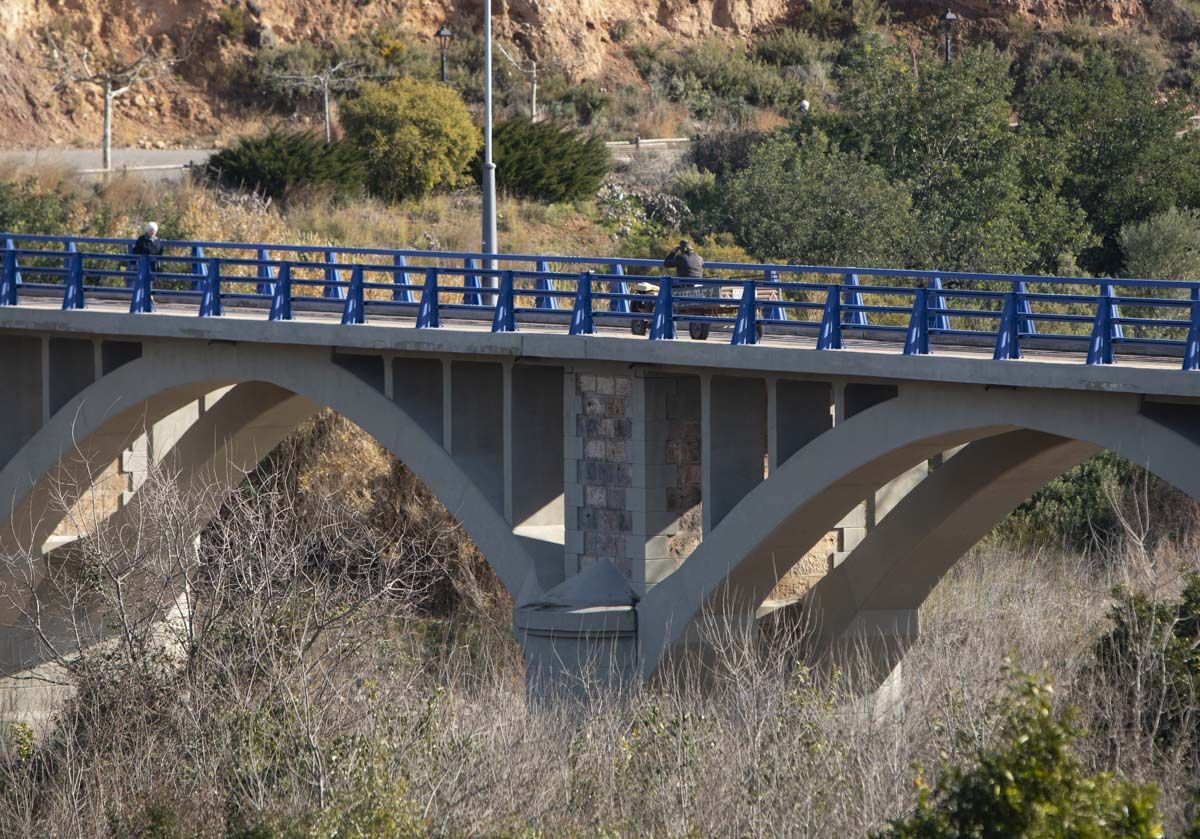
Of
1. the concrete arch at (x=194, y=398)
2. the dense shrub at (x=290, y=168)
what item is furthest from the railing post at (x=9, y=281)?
the dense shrub at (x=290, y=168)

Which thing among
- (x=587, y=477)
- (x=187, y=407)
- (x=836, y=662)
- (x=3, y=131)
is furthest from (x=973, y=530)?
(x=3, y=131)

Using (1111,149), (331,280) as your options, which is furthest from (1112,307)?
(1111,149)

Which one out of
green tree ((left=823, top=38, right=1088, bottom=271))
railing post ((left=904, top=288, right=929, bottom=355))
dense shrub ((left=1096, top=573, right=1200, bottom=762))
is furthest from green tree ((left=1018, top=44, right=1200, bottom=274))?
railing post ((left=904, top=288, right=929, bottom=355))

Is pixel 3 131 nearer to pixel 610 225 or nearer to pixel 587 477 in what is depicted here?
pixel 610 225

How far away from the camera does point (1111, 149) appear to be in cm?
5034

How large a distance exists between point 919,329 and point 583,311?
4671mm

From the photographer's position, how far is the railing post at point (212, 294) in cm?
2673

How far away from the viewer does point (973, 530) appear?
22766mm

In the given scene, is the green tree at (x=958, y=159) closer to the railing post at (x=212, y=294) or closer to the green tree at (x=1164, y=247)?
the green tree at (x=1164, y=247)

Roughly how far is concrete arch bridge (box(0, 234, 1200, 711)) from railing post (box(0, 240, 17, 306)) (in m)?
0.64

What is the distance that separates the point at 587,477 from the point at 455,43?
4317 cm

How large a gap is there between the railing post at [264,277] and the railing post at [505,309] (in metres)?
3.92

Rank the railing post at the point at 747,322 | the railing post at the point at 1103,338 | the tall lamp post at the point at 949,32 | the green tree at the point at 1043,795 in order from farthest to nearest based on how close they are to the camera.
Result: the tall lamp post at the point at 949,32
the railing post at the point at 747,322
the railing post at the point at 1103,338
the green tree at the point at 1043,795

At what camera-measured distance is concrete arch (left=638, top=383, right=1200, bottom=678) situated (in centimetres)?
1762
